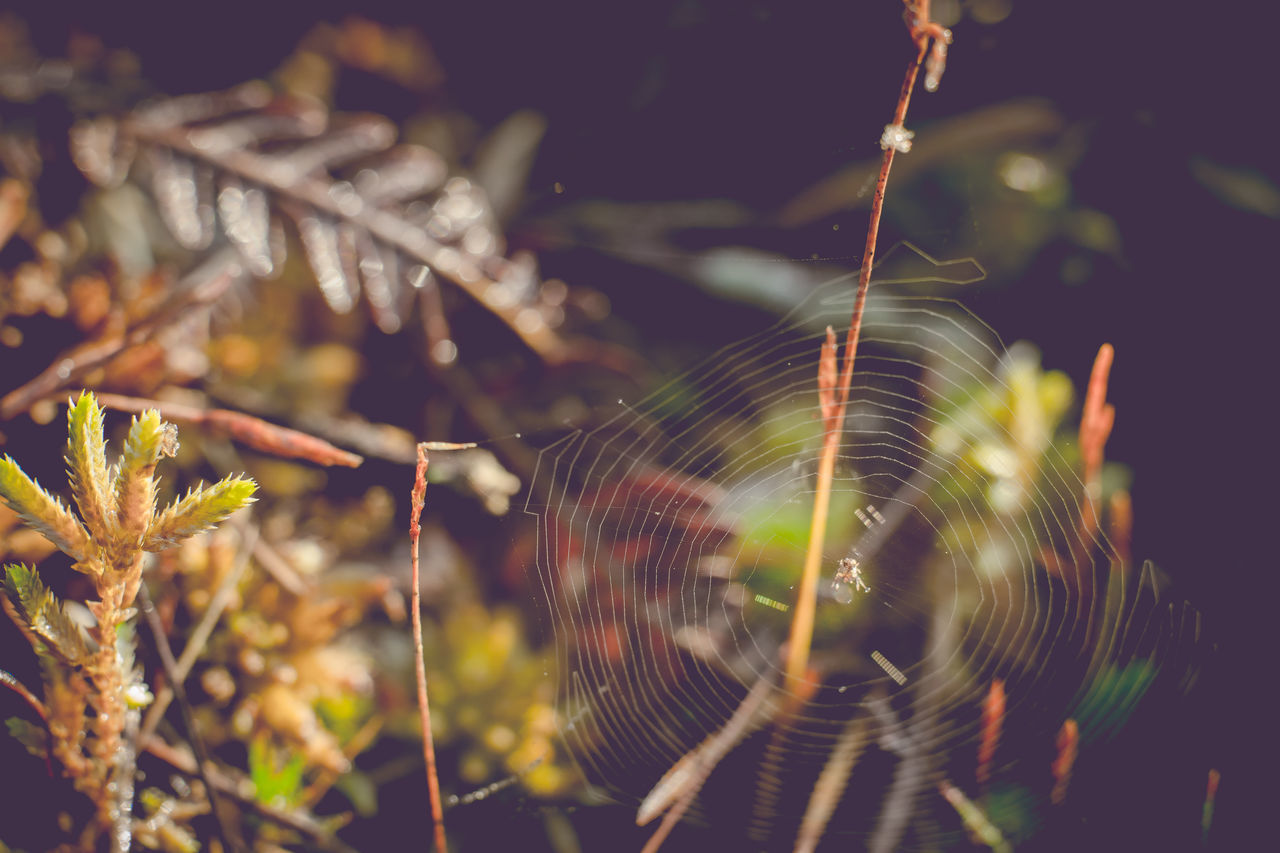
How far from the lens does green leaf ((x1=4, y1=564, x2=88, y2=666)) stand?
56cm

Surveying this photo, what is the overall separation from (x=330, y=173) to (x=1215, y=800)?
161cm

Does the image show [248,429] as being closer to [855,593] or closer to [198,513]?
[198,513]

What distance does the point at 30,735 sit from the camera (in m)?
0.67

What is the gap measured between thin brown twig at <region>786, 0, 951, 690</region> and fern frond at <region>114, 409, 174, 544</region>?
1.95 ft

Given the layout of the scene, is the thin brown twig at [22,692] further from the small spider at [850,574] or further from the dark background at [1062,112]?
the dark background at [1062,112]

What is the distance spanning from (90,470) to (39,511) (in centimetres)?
5

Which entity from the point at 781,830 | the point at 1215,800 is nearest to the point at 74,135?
the point at 781,830

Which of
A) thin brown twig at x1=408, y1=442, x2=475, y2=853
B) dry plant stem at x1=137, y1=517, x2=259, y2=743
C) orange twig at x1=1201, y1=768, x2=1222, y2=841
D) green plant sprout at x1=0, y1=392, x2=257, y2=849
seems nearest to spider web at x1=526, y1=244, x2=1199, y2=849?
orange twig at x1=1201, y1=768, x2=1222, y2=841

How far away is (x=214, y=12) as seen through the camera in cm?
145

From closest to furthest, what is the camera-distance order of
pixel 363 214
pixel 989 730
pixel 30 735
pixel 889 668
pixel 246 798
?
pixel 30 735 → pixel 246 798 → pixel 989 730 → pixel 889 668 → pixel 363 214

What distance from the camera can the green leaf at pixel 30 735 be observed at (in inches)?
26.0

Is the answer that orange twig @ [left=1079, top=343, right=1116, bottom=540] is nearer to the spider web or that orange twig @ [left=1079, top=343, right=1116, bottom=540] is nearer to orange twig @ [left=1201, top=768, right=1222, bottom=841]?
the spider web

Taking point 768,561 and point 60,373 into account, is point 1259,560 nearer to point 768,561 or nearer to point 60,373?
point 768,561

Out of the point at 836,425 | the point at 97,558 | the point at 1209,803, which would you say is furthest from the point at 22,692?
the point at 1209,803
